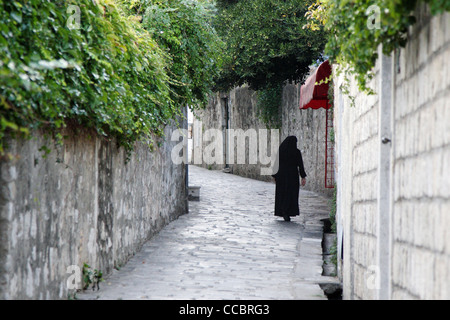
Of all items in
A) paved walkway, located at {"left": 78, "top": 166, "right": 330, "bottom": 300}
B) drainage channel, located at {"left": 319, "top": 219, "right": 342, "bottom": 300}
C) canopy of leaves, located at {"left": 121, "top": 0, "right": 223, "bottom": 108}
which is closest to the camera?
paved walkway, located at {"left": 78, "top": 166, "right": 330, "bottom": 300}

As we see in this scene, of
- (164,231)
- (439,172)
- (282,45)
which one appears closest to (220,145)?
(282,45)

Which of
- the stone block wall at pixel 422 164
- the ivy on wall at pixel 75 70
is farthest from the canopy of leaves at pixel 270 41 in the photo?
the stone block wall at pixel 422 164

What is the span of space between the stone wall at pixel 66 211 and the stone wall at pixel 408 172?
2.17 meters

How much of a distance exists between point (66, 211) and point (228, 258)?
131 inches

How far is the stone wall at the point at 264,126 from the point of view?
16.6 meters

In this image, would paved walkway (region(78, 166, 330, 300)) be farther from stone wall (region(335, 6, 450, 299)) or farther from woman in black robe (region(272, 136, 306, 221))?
stone wall (region(335, 6, 450, 299))

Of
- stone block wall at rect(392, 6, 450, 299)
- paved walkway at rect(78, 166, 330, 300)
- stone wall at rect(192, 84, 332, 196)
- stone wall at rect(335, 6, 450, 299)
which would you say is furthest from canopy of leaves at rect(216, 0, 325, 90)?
stone block wall at rect(392, 6, 450, 299)

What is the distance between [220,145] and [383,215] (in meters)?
20.0

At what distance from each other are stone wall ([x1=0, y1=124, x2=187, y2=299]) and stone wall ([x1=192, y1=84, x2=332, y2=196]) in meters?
7.39

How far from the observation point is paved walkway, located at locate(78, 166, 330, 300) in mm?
6207

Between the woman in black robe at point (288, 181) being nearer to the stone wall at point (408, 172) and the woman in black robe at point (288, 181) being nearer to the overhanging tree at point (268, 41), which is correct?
the overhanging tree at point (268, 41)

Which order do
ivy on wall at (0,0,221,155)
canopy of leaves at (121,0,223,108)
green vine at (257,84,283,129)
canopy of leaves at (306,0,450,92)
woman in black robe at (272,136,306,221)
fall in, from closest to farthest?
canopy of leaves at (306,0,450,92), ivy on wall at (0,0,221,155), canopy of leaves at (121,0,223,108), woman in black robe at (272,136,306,221), green vine at (257,84,283,129)

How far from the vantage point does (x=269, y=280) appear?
693cm
